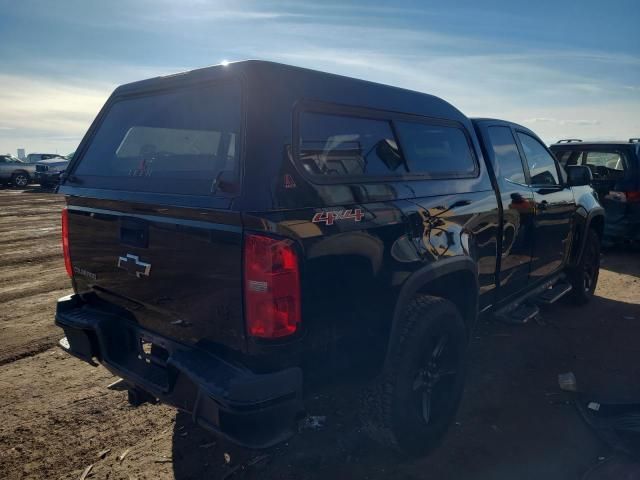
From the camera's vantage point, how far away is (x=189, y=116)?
2.58 meters

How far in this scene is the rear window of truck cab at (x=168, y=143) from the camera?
2.26 m

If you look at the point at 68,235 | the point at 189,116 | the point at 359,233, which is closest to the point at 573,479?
the point at 359,233

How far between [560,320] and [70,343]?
4719 millimetres

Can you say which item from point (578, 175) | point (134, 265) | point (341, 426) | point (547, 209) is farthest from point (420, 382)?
point (578, 175)

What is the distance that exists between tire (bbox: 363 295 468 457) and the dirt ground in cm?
16

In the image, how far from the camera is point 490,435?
311 cm

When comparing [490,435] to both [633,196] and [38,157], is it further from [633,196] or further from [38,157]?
[38,157]

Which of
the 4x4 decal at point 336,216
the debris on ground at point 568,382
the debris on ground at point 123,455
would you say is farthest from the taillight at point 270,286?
the debris on ground at point 568,382

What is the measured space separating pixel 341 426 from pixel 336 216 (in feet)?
5.54

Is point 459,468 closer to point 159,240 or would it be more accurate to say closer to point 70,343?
point 159,240

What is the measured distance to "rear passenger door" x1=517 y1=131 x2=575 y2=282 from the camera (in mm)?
4250

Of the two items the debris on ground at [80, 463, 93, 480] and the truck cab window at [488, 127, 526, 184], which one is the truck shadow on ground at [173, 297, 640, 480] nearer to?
the debris on ground at [80, 463, 93, 480]

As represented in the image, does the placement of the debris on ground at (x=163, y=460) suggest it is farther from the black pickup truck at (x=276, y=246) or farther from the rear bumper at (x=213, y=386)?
the rear bumper at (x=213, y=386)

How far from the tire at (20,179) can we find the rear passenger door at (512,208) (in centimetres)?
2449
